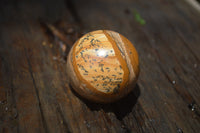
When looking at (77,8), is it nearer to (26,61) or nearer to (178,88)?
(26,61)

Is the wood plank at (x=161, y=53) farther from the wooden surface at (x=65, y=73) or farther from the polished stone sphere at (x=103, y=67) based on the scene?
the polished stone sphere at (x=103, y=67)

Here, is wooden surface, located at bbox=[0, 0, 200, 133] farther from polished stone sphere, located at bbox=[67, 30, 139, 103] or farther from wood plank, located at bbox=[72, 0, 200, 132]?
polished stone sphere, located at bbox=[67, 30, 139, 103]

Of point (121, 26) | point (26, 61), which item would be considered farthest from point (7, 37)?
point (121, 26)

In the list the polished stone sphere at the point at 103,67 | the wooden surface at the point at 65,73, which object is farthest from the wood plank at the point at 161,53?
the polished stone sphere at the point at 103,67

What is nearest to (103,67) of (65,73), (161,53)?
(65,73)

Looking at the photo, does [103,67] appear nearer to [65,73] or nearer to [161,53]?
[65,73]

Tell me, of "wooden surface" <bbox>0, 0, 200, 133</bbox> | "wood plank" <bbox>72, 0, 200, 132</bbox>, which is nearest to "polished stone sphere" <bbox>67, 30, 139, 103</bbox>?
"wooden surface" <bbox>0, 0, 200, 133</bbox>
